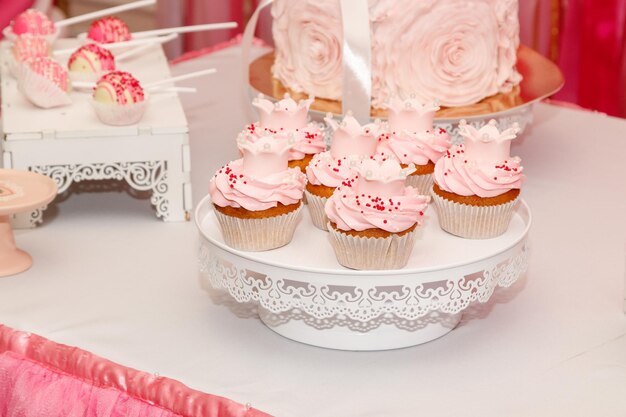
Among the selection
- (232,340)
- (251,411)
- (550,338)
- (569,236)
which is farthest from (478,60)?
(251,411)

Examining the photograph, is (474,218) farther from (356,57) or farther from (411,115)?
(356,57)

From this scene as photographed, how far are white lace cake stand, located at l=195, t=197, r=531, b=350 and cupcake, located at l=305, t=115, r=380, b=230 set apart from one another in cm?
4

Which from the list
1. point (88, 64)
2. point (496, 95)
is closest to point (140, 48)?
point (88, 64)

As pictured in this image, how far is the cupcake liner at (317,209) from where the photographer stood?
4.36 ft

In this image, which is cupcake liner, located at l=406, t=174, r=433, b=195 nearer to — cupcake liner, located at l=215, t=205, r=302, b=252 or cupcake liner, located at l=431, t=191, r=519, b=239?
cupcake liner, located at l=431, t=191, r=519, b=239

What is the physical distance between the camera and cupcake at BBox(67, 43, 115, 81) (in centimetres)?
185

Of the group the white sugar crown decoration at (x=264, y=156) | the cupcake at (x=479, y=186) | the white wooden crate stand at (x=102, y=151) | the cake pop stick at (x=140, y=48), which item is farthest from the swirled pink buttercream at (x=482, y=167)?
the cake pop stick at (x=140, y=48)

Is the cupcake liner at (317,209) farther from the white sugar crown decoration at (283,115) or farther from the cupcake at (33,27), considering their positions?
the cupcake at (33,27)

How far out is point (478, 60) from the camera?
175cm

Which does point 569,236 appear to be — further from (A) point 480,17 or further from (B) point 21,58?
(B) point 21,58

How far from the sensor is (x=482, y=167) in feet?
4.30

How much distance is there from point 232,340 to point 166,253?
0.30m

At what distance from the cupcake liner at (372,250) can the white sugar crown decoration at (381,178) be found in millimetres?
55

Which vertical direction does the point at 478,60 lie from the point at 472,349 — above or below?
above
